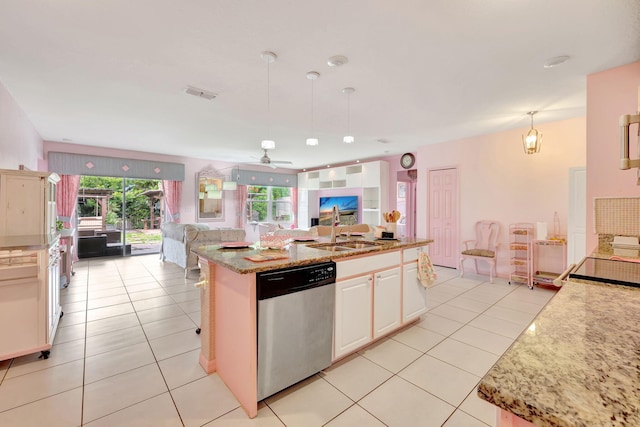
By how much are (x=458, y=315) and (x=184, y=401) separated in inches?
115

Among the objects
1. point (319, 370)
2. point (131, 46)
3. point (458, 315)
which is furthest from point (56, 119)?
point (458, 315)

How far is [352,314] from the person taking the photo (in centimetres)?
223

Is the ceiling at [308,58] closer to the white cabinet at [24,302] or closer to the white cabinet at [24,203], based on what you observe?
the white cabinet at [24,203]

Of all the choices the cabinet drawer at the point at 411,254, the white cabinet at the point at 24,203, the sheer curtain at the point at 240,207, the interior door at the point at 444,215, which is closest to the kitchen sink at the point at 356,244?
the cabinet drawer at the point at 411,254

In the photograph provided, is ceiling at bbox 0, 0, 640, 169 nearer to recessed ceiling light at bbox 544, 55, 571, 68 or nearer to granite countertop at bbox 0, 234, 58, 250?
recessed ceiling light at bbox 544, 55, 571, 68

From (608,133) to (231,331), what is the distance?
12.3ft

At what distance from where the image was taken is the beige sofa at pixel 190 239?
484 cm

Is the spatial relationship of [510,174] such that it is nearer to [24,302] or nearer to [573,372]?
[573,372]

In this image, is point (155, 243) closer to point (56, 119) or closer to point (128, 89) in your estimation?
point (56, 119)

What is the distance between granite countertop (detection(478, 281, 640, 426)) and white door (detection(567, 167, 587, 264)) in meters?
4.23

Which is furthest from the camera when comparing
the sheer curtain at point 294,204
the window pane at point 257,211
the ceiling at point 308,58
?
the sheer curtain at point 294,204

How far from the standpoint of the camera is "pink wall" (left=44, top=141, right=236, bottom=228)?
19.7ft

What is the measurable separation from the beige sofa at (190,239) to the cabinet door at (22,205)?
192 cm

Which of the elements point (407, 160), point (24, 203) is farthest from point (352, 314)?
point (407, 160)
